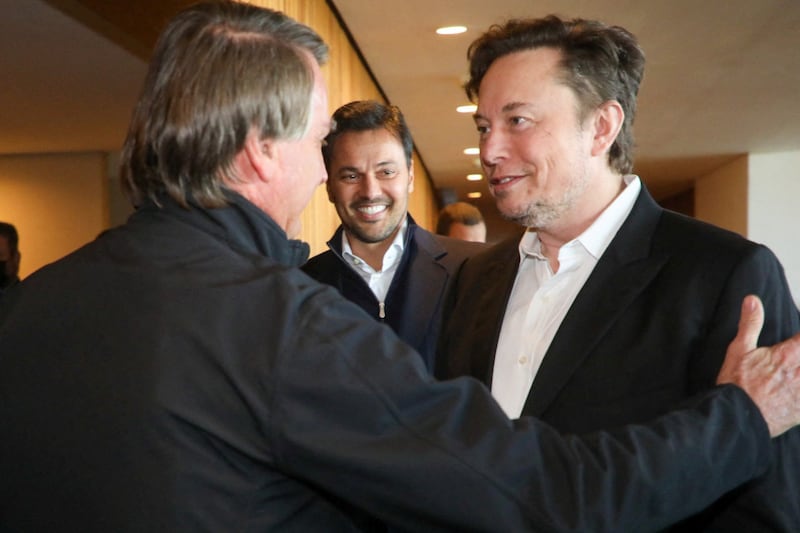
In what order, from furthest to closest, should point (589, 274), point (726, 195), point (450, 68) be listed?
point (726, 195) → point (450, 68) → point (589, 274)

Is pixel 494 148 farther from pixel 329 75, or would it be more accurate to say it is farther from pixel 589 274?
pixel 329 75

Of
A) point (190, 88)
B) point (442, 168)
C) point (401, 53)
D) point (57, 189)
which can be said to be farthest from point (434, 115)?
point (190, 88)

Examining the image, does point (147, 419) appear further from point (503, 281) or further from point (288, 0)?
point (288, 0)

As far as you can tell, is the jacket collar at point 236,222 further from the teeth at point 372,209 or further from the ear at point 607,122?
the teeth at point 372,209

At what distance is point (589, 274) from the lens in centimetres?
190

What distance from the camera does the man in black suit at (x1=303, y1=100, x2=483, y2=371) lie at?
306 cm

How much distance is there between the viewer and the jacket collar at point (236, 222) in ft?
4.51

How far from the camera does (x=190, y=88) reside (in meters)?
1.40

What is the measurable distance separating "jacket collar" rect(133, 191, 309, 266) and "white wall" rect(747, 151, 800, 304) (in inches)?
509

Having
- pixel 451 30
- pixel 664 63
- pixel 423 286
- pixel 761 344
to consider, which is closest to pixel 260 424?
pixel 761 344

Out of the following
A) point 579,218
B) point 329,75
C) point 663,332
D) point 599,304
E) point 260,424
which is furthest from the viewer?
point 329,75

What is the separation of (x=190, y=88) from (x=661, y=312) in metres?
0.92

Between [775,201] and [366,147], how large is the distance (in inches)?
458

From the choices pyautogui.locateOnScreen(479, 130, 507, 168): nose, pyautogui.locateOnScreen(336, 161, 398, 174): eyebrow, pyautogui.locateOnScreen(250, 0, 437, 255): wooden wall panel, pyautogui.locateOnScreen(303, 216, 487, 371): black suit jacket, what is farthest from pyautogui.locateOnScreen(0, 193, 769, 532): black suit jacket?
pyautogui.locateOnScreen(250, 0, 437, 255): wooden wall panel
